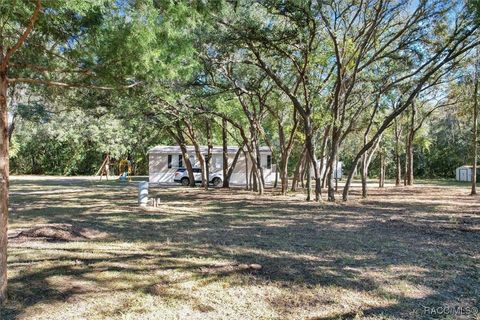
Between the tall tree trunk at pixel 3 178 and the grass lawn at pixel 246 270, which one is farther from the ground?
the tall tree trunk at pixel 3 178

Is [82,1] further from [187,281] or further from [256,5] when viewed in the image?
[256,5]

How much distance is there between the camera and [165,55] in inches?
155

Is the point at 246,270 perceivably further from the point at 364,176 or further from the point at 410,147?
the point at 410,147

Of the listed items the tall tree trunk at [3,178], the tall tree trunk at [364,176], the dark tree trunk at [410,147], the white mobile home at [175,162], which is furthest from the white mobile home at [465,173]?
the tall tree trunk at [3,178]

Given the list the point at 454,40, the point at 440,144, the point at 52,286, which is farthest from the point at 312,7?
the point at 440,144

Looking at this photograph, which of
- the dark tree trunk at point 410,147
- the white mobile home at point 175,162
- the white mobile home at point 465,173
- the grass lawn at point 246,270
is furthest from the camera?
the white mobile home at point 465,173

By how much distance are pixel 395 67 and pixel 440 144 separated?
25.6 m

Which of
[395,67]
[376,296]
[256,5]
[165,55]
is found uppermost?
[256,5]

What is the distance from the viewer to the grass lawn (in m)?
3.40

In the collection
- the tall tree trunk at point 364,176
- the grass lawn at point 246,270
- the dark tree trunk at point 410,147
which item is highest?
the dark tree trunk at point 410,147

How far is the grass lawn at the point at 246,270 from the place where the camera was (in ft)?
11.2

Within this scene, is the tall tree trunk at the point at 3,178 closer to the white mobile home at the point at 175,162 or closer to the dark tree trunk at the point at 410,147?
the dark tree trunk at the point at 410,147

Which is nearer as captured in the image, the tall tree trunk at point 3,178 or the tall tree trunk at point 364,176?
the tall tree trunk at point 3,178

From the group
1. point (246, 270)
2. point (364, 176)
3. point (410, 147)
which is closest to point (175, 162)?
point (364, 176)
